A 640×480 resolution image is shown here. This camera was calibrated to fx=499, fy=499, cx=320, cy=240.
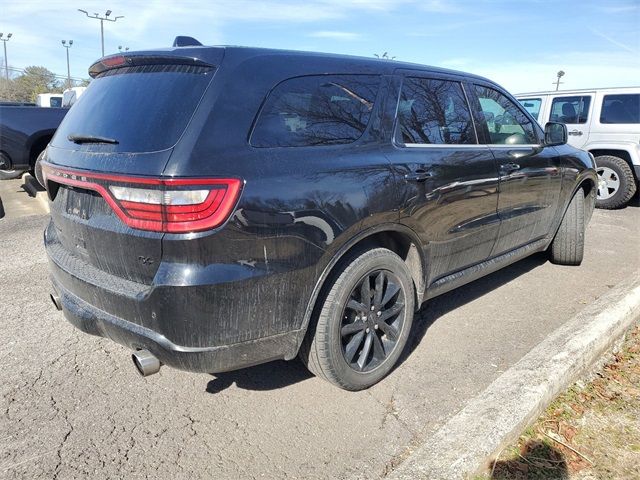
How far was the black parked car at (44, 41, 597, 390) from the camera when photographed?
2045mm

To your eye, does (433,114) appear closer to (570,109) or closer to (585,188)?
(585,188)

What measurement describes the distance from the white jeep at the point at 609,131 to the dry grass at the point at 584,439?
6344 mm

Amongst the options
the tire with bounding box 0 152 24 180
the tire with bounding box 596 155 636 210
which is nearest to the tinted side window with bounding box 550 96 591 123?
the tire with bounding box 596 155 636 210

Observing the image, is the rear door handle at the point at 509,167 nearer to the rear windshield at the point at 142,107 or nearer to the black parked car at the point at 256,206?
the black parked car at the point at 256,206

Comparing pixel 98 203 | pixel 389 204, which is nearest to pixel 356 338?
pixel 389 204

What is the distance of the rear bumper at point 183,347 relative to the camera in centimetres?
212

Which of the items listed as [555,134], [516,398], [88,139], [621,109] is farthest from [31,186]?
[621,109]

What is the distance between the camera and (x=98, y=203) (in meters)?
2.31

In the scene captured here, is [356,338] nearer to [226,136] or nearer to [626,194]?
[226,136]

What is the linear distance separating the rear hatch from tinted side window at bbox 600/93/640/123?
8.16m

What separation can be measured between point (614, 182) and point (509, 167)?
5.81 meters

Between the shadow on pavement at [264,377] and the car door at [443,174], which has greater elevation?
the car door at [443,174]

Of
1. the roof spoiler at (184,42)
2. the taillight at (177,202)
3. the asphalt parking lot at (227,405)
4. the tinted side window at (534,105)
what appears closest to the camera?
the taillight at (177,202)

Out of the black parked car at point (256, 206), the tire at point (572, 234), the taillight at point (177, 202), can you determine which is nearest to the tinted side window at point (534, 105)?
the tire at point (572, 234)
